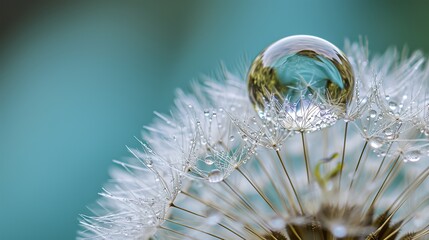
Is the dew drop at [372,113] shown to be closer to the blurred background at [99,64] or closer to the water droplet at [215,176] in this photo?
the water droplet at [215,176]

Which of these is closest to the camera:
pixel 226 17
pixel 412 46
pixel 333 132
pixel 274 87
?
pixel 274 87

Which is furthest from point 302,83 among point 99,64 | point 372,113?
point 99,64

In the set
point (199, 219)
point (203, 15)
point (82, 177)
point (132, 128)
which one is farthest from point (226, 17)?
point (199, 219)

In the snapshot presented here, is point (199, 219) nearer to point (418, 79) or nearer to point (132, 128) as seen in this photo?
point (418, 79)

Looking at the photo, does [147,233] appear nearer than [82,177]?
Yes

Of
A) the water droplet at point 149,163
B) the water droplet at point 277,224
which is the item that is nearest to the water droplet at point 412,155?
the water droplet at point 277,224

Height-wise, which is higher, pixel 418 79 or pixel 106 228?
pixel 418 79
